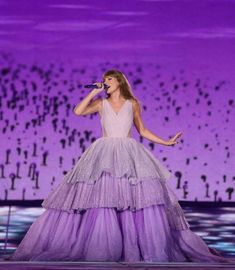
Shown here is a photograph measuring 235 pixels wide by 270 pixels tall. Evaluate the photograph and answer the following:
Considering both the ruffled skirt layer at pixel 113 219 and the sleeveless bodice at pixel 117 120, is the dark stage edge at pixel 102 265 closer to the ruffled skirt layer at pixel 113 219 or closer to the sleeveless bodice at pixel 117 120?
the ruffled skirt layer at pixel 113 219

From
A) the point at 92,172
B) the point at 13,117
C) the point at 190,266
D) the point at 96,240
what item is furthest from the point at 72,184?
the point at 13,117

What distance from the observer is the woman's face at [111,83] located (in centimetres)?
364

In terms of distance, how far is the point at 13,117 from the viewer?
535 cm

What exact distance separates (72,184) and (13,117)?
1.99 metres

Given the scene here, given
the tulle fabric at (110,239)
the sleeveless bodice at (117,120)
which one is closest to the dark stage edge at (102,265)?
the tulle fabric at (110,239)

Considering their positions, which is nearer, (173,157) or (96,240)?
(96,240)

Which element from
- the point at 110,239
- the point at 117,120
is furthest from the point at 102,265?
the point at 117,120

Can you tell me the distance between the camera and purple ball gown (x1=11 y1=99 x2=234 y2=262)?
130 inches

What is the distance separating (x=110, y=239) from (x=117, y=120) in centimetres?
63

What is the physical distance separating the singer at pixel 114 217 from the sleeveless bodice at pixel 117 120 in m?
0.04

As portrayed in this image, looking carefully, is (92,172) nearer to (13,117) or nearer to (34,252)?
(34,252)

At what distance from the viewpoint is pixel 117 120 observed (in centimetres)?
360

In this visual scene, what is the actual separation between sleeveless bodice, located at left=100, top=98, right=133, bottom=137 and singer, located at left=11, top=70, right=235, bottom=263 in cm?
4

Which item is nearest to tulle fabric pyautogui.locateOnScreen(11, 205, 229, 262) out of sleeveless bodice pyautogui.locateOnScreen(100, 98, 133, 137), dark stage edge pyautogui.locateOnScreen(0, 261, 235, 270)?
dark stage edge pyautogui.locateOnScreen(0, 261, 235, 270)
